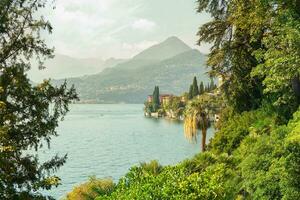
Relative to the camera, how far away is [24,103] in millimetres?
12344

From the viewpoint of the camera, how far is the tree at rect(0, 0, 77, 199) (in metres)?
11.8

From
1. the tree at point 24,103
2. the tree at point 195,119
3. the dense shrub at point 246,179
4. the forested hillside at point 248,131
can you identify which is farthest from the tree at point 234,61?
the tree at point 24,103

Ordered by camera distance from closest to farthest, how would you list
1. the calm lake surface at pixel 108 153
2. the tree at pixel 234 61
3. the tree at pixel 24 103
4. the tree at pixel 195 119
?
the tree at pixel 24 103, the tree at pixel 234 61, the tree at pixel 195 119, the calm lake surface at pixel 108 153

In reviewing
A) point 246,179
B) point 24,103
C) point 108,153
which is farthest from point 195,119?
point 108,153

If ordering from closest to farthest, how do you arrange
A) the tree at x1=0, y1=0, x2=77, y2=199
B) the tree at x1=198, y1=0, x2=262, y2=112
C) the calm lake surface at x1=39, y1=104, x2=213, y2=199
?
the tree at x1=0, y1=0, x2=77, y2=199 < the tree at x1=198, y1=0, x2=262, y2=112 < the calm lake surface at x1=39, y1=104, x2=213, y2=199

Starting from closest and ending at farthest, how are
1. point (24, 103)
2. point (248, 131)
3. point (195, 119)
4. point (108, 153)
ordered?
1. point (24, 103)
2. point (248, 131)
3. point (195, 119)
4. point (108, 153)

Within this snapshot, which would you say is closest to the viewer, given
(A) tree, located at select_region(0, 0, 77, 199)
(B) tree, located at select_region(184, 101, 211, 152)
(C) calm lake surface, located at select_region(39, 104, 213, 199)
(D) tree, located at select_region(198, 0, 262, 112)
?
(A) tree, located at select_region(0, 0, 77, 199)

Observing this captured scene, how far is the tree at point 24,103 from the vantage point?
11773mm

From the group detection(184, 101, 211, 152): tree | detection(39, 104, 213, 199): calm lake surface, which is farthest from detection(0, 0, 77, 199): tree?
detection(39, 104, 213, 199): calm lake surface

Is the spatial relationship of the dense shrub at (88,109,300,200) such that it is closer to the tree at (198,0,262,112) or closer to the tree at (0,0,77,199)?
the tree at (0,0,77,199)

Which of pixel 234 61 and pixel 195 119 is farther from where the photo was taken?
pixel 195 119

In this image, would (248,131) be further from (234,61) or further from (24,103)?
(24,103)

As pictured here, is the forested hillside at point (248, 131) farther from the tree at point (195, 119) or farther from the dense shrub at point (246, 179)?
the tree at point (195, 119)

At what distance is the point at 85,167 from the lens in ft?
229
